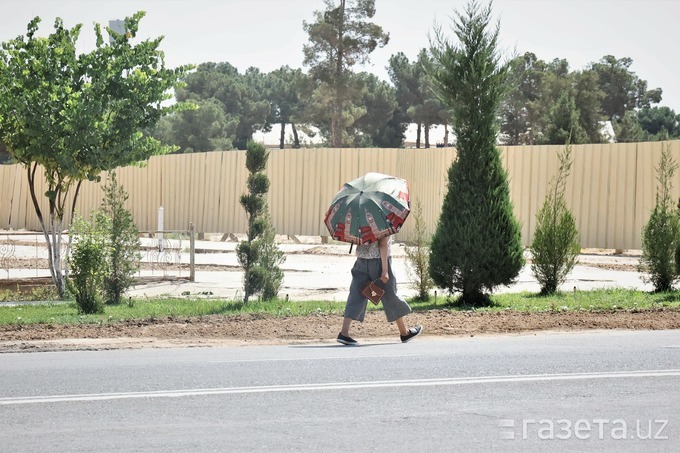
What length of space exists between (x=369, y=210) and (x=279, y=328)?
8.08ft

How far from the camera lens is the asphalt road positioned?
6.62 m

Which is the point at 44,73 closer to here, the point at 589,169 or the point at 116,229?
the point at 116,229

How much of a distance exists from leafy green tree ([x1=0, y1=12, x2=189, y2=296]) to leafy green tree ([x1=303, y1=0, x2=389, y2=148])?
34148mm

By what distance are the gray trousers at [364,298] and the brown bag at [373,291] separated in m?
0.11

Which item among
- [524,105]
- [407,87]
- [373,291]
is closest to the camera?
[373,291]

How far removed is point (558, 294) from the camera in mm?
17531

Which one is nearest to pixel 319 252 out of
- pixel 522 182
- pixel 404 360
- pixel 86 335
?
pixel 522 182

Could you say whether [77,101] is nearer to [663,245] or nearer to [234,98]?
[663,245]

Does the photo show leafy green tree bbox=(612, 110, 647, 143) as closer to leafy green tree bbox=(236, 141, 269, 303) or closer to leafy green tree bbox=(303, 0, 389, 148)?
leafy green tree bbox=(303, 0, 389, 148)

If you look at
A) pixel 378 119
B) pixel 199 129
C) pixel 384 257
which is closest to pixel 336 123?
pixel 378 119

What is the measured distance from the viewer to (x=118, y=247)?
16484 mm

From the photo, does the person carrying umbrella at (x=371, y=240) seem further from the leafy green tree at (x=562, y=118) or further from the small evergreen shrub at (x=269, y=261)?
the leafy green tree at (x=562, y=118)

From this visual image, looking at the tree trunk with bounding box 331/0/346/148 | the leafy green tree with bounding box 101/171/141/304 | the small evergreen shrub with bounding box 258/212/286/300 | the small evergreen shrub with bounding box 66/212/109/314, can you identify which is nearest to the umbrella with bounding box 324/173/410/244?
the small evergreen shrub with bounding box 258/212/286/300

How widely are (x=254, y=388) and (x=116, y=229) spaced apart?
848cm
